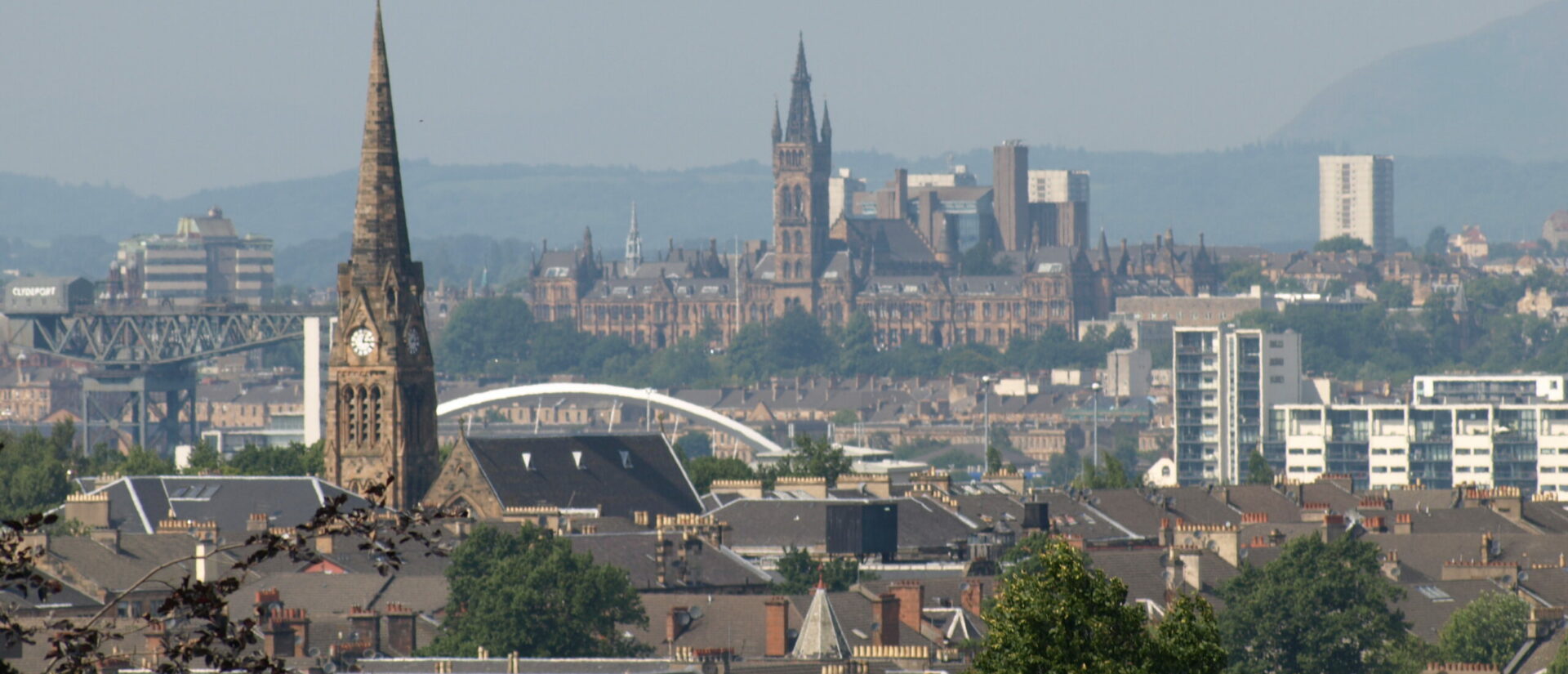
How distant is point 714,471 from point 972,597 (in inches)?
2035

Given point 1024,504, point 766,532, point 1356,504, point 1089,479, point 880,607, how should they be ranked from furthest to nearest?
point 1089,479 → point 1356,504 → point 1024,504 → point 766,532 → point 880,607

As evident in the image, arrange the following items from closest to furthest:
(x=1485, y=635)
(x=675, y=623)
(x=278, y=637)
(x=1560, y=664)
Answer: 1. (x=278, y=637)
2. (x=1560, y=664)
3. (x=675, y=623)
4. (x=1485, y=635)

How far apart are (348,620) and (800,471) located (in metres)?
60.2

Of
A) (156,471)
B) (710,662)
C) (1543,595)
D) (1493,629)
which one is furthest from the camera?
(156,471)

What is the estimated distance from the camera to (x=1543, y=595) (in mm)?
78125

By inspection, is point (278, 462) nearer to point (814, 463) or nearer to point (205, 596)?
point (814, 463)

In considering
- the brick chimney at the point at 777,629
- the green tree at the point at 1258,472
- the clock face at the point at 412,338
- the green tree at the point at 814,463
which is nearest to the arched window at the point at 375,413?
the clock face at the point at 412,338

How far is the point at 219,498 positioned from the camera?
94.6m

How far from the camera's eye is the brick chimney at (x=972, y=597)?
6919 centimetres

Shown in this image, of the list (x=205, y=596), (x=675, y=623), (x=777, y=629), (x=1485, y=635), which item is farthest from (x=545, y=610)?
(x=205, y=596)

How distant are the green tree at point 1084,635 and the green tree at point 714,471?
279 ft

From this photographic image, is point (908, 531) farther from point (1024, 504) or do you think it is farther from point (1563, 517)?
point (1563, 517)

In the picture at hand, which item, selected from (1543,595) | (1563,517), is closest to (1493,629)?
(1543,595)

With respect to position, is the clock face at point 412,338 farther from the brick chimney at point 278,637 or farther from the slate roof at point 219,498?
the brick chimney at point 278,637
